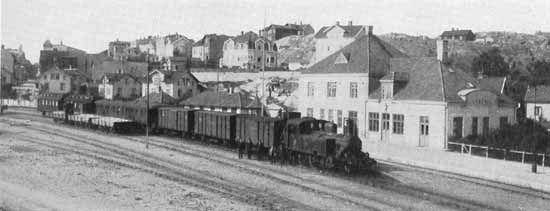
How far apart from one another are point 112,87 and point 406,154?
60.4 meters

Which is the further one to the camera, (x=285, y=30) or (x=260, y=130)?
(x=285, y=30)

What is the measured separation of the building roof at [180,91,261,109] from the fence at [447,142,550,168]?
70.3ft

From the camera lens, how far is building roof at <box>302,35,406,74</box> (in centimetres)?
4231

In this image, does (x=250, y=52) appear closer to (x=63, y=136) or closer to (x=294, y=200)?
(x=63, y=136)

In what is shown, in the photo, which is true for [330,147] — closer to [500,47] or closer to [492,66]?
[492,66]

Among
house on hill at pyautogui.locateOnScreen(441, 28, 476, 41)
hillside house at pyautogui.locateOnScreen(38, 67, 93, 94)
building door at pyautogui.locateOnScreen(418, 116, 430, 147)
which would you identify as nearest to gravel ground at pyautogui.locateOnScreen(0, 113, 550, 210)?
building door at pyautogui.locateOnScreen(418, 116, 430, 147)

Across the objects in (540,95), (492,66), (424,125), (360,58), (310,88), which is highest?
(492,66)

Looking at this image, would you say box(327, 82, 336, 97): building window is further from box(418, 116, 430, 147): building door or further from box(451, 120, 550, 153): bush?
box(451, 120, 550, 153): bush

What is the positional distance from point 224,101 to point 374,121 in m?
18.1

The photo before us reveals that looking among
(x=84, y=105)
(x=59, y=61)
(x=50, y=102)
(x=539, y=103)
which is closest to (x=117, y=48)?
(x=59, y=61)

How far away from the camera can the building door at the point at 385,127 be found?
3975 cm

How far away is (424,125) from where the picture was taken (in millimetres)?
36781

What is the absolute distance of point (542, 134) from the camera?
102 ft

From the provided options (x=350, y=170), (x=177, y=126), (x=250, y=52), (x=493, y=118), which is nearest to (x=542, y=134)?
(x=493, y=118)
